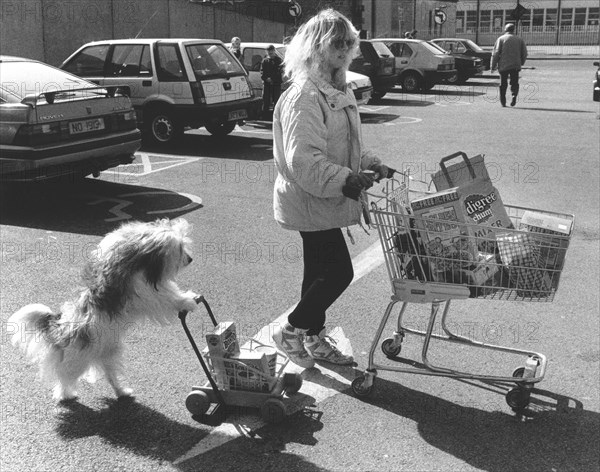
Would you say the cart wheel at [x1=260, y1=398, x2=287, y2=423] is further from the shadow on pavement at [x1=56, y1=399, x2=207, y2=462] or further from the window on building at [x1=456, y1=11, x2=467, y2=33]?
Result: the window on building at [x1=456, y1=11, x2=467, y2=33]

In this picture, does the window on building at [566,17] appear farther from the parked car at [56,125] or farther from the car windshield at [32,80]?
the parked car at [56,125]

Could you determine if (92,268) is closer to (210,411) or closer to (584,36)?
(210,411)

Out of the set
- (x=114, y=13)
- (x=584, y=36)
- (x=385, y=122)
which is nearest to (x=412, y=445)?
(x=385, y=122)

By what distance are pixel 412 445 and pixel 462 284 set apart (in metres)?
0.89

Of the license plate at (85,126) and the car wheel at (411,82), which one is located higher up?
the car wheel at (411,82)

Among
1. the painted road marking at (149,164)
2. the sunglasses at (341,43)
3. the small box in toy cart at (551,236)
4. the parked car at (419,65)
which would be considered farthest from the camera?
the parked car at (419,65)

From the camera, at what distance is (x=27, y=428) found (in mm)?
4012

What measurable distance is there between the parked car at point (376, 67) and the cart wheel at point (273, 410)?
1871cm

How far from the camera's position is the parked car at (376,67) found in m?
21.8

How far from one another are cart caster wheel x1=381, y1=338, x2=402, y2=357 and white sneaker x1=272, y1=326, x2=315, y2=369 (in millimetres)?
522

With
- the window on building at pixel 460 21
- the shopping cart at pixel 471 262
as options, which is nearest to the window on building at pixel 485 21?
the window on building at pixel 460 21

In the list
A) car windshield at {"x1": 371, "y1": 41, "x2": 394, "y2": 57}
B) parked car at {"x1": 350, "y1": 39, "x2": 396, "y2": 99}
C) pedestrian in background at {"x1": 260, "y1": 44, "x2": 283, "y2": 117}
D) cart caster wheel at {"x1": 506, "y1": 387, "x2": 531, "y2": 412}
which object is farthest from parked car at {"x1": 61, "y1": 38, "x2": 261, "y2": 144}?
cart caster wheel at {"x1": 506, "y1": 387, "x2": 531, "y2": 412}

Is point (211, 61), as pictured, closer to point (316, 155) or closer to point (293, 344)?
point (293, 344)

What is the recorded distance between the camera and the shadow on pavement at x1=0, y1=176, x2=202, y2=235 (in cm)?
816
